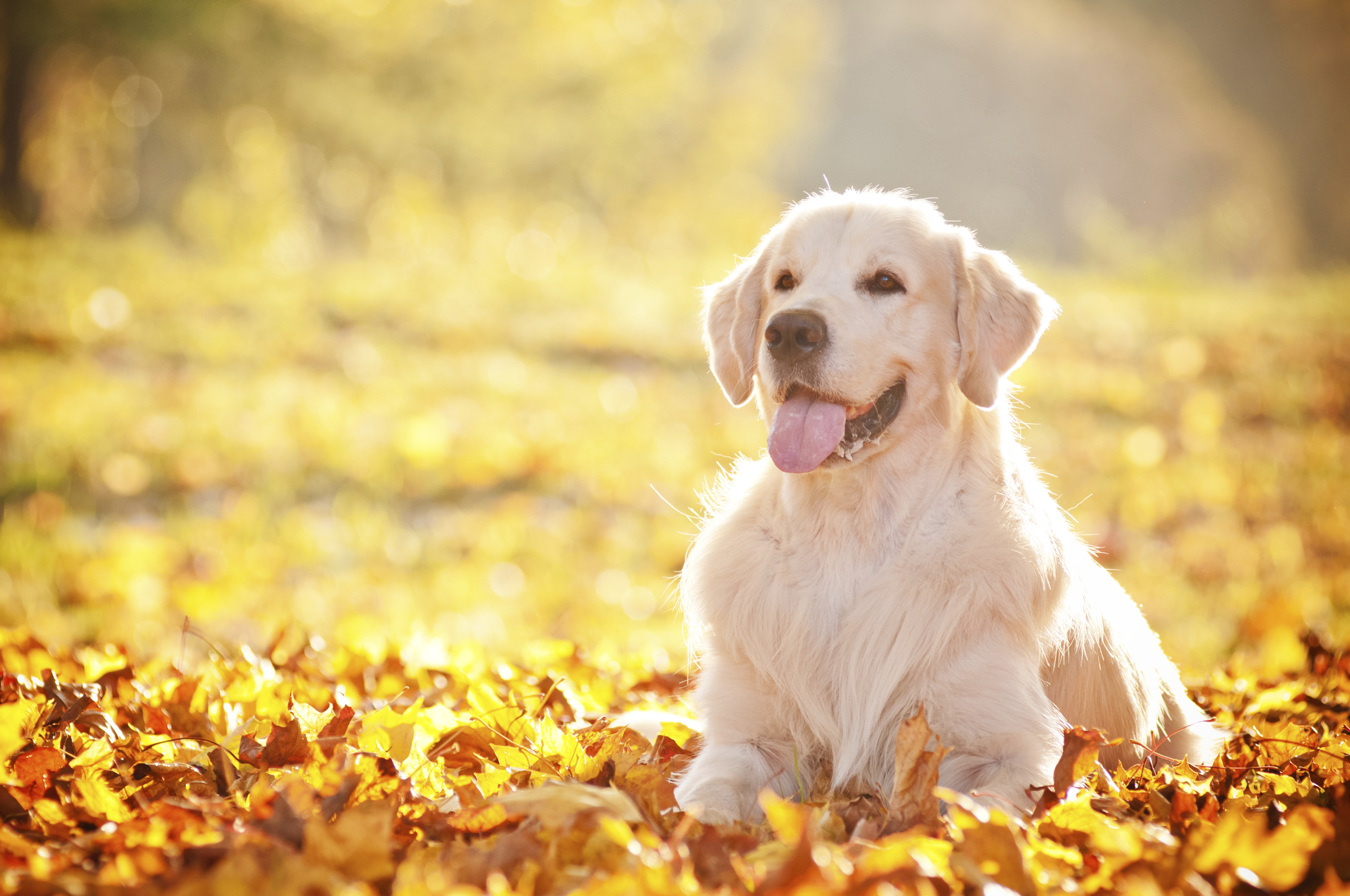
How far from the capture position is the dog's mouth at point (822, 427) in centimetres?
257

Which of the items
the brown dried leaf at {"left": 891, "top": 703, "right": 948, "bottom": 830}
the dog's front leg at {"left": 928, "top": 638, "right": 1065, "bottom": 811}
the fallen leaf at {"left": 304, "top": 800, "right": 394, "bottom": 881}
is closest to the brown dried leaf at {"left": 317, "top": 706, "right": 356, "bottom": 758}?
the fallen leaf at {"left": 304, "top": 800, "right": 394, "bottom": 881}

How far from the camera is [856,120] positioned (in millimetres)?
28891

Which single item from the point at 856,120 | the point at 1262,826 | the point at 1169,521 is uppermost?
the point at 856,120

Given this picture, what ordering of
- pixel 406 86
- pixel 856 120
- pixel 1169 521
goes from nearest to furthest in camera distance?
pixel 1169 521 < pixel 406 86 < pixel 856 120

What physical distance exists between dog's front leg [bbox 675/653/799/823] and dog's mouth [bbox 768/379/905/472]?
56cm

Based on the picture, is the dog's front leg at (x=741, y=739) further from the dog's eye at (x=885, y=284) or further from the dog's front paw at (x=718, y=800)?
the dog's eye at (x=885, y=284)

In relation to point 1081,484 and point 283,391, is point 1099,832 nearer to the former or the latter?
point 1081,484

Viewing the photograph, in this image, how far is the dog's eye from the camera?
271 cm

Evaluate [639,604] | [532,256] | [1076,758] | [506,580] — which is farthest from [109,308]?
[1076,758]

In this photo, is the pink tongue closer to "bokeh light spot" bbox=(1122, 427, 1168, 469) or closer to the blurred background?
the blurred background

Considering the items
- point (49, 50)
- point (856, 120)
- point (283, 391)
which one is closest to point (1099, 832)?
point (283, 391)

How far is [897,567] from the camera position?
2.46 meters

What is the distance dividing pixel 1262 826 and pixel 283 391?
7.09 m

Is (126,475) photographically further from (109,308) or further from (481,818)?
(481,818)
